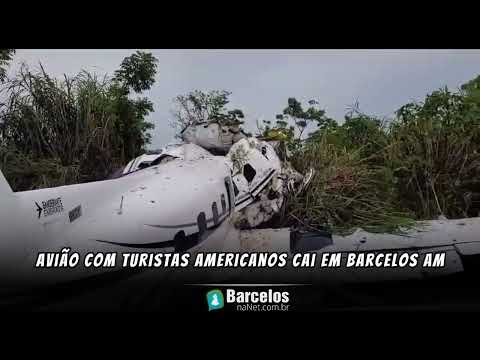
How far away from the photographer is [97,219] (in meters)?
3.50

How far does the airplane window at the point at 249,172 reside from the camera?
3.75 m

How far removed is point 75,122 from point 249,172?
44.4 inches

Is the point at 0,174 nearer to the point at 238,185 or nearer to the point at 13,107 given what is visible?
the point at 13,107

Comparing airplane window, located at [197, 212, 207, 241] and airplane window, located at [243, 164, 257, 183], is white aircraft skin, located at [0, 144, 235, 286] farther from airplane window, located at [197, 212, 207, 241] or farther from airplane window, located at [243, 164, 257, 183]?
airplane window, located at [243, 164, 257, 183]

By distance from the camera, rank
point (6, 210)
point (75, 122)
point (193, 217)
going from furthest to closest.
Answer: point (75, 122) → point (193, 217) → point (6, 210)

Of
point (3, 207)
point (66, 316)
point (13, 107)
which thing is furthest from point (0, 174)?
point (66, 316)

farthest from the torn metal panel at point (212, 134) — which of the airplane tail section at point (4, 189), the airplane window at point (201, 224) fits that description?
the airplane tail section at point (4, 189)

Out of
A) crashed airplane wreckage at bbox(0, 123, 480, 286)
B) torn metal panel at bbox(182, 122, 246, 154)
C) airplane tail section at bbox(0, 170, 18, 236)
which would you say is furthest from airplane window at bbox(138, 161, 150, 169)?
airplane tail section at bbox(0, 170, 18, 236)

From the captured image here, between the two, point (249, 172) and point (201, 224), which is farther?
point (249, 172)

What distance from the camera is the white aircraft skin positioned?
3438 millimetres

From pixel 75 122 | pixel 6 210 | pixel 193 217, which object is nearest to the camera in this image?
pixel 6 210

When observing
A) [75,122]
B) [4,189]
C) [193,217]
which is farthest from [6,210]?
[193,217]

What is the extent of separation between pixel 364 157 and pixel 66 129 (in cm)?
186

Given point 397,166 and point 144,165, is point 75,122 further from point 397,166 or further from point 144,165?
point 397,166
